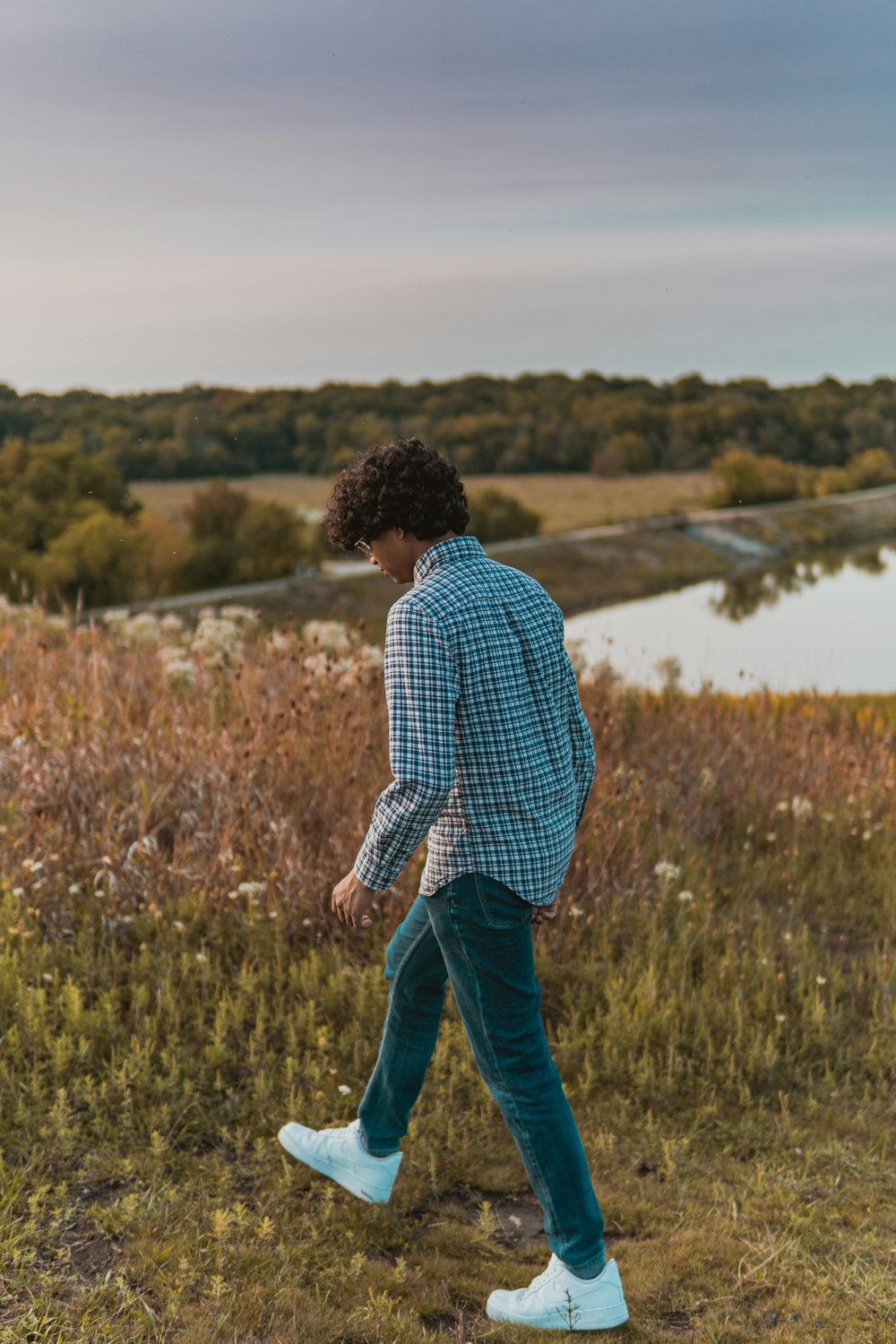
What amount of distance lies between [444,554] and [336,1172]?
1.67 m

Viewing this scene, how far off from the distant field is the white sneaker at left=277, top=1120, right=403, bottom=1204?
1933 cm

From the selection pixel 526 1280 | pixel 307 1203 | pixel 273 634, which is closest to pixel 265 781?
pixel 273 634

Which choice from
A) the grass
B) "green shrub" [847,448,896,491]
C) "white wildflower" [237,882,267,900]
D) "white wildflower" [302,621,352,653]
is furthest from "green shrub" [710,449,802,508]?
"white wildflower" [237,882,267,900]

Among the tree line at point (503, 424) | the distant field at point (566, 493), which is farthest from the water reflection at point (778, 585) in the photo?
the distant field at point (566, 493)

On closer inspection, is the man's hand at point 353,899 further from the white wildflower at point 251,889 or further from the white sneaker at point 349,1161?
the white wildflower at point 251,889

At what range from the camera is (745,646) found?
6492 mm

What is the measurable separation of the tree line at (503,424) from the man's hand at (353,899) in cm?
1555

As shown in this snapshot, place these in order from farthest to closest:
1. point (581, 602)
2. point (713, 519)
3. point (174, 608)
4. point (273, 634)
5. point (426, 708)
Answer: point (713, 519)
point (581, 602)
point (174, 608)
point (273, 634)
point (426, 708)

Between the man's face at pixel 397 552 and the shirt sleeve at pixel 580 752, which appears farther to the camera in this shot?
the shirt sleeve at pixel 580 752

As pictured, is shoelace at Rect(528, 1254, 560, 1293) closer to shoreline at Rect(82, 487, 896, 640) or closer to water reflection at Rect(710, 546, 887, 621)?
water reflection at Rect(710, 546, 887, 621)

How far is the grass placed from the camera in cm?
259

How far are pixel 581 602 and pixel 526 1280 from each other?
17.8 m

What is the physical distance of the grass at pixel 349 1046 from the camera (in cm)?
259

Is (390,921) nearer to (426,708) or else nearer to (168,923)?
(168,923)
